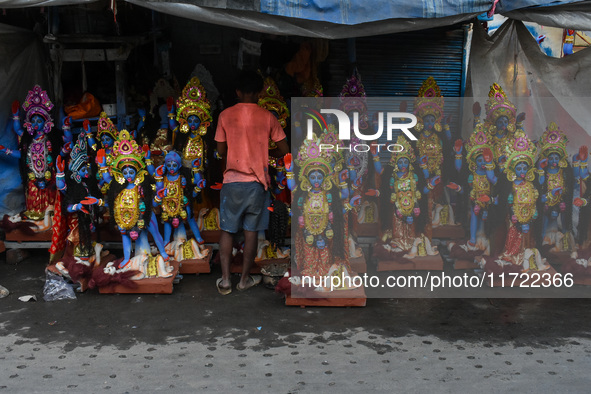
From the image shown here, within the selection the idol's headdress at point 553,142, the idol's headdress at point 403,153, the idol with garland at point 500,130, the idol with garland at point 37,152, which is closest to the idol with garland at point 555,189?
the idol's headdress at point 553,142

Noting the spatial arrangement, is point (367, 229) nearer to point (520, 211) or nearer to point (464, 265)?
point (464, 265)

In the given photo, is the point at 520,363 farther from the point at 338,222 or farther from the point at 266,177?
the point at 266,177

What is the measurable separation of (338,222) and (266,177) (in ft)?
2.30

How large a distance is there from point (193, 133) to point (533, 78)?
293 cm

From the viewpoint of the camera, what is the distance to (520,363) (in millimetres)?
3748

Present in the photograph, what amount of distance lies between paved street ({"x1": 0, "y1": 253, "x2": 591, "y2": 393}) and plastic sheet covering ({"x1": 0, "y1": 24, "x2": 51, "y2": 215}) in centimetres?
129

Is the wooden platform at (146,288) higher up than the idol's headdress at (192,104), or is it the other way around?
the idol's headdress at (192,104)

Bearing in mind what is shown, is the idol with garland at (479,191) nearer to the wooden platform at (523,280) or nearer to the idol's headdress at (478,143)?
the idol's headdress at (478,143)

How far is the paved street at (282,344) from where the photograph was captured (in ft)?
11.7

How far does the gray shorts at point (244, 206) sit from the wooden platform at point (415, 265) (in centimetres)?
117

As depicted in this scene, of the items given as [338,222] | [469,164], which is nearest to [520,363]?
[338,222]

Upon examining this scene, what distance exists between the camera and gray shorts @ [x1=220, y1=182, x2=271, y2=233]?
4832mm

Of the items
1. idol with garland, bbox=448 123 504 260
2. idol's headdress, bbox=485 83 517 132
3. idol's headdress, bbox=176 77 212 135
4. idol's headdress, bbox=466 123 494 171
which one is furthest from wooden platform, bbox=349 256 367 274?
idol's headdress, bbox=176 77 212 135

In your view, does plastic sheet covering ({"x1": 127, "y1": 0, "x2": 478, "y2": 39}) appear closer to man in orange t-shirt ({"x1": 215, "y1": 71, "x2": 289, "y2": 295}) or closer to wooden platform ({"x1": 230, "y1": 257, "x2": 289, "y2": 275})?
man in orange t-shirt ({"x1": 215, "y1": 71, "x2": 289, "y2": 295})
